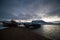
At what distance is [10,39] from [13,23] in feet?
19.4

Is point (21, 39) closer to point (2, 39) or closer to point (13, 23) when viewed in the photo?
point (2, 39)

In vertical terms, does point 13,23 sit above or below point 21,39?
above

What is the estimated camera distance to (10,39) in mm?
4117

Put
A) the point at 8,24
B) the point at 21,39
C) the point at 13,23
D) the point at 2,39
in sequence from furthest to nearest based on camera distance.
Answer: the point at 13,23, the point at 8,24, the point at 21,39, the point at 2,39

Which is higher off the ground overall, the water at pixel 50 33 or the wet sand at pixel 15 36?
the wet sand at pixel 15 36

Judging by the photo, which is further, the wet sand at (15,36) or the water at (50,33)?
the water at (50,33)

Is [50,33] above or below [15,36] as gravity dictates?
below

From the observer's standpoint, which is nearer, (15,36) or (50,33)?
(15,36)

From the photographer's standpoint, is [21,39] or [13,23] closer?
[21,39]

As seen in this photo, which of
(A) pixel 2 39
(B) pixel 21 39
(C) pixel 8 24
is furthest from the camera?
(C) pixel 8 24

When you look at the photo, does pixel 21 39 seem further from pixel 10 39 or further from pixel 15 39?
pixel 10 39

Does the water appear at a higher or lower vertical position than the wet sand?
lower

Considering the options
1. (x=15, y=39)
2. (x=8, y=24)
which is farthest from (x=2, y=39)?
(x=8, y=24)

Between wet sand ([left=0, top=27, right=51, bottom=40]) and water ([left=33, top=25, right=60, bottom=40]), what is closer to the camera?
wet sand ([left=0, top=27, right=51, bottom=40])
